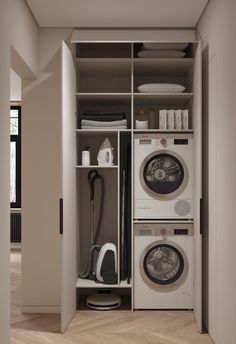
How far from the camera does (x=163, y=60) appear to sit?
4.78m

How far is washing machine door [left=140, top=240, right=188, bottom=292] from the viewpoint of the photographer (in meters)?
4.75

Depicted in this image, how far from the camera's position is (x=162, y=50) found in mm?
4863

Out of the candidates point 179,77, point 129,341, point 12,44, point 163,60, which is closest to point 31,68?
point 12,44

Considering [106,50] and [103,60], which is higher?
[106,50]

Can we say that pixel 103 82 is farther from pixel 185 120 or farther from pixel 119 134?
pixel 185 120

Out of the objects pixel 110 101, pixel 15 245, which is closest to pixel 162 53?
pixel 110 101

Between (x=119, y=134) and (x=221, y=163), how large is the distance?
1.44 meters

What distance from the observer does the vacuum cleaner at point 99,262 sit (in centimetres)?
490

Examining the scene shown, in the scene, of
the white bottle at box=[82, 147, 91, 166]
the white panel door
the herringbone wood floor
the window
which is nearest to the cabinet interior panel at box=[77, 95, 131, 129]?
the white bottle at box=[82, 147, 91, 166]

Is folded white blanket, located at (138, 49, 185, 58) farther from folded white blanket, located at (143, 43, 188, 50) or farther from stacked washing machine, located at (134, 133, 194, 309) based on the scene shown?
stacked washing machine, located at (134, 133, 194, 309)

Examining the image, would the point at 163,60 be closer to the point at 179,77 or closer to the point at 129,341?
the point at 179,77

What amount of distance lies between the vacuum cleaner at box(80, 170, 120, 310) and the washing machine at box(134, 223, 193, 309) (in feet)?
0.92

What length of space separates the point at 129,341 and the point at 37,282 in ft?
4.00

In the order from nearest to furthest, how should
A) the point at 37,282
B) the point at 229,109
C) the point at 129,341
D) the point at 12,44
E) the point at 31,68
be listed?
the point at 229,109 → the point at 12,44 → the point at 129,341 → the point at 31,68 → the point at 37,282
